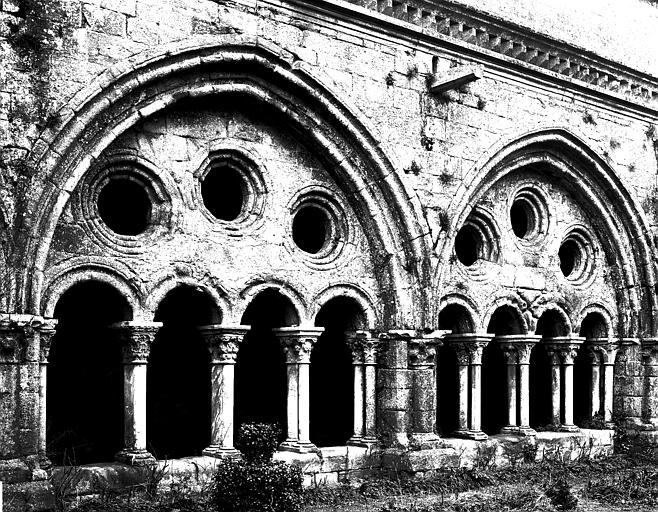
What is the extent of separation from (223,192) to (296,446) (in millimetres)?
3533

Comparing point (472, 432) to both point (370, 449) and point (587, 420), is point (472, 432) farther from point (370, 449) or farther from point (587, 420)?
point (587, 420)

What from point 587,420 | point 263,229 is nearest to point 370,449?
point 263,229

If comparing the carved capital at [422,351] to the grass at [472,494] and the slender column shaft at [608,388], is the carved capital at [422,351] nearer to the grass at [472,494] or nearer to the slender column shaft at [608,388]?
the grass at [472,494]

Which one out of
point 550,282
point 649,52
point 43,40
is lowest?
point 550,282

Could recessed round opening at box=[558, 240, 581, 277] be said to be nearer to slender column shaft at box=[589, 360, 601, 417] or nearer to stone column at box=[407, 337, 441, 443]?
slender column shaft at box=[589, 360, 601, 417]

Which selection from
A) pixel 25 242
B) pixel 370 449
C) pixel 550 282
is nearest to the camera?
pixel 25 242

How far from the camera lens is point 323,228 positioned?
11.5m

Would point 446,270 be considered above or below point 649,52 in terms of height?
below

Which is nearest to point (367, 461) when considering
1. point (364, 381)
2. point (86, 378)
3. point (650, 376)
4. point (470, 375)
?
point (364, 381)

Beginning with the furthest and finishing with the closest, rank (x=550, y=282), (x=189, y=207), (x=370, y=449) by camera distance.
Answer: (x=550, y=282) < (x=370, y=449) < (x=189, y=207)

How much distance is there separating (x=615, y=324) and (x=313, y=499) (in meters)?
6.28

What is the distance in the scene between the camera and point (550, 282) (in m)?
13.3

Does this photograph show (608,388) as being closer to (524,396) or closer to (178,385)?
(524,396)

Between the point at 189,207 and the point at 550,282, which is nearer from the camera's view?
the point at 189,207
